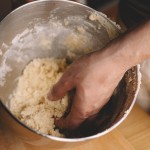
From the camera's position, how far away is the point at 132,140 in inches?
32.5

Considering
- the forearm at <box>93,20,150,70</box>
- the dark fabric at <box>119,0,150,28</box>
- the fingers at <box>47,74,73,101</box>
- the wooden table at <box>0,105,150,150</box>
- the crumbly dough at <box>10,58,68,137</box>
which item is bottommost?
the wooden table at <box>0,105,150,150</box>

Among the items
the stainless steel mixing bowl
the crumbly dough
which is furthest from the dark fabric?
the crumbly dough

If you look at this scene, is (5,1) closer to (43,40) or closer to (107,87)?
(43,40)

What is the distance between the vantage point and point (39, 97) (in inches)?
33.3

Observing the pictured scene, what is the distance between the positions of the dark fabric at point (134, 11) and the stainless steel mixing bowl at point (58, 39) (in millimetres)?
132

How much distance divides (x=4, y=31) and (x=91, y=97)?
27 centimetres

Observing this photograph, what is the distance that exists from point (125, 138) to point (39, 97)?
26cm

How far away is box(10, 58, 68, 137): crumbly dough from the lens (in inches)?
30.4

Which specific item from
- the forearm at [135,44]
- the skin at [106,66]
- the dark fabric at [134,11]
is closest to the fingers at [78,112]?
the skin at [106,66]

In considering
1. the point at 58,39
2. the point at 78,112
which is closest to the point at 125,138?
the point at 78,112

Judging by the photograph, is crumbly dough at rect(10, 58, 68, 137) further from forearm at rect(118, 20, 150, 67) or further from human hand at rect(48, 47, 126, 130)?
forearm at rect(118, 20, 150, 67)

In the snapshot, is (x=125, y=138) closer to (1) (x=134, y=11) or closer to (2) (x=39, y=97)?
(2) (x=39, y=97)

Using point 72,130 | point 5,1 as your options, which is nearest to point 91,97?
point 72,130

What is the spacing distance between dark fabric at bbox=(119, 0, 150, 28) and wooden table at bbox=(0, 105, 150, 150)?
25 centimetres
